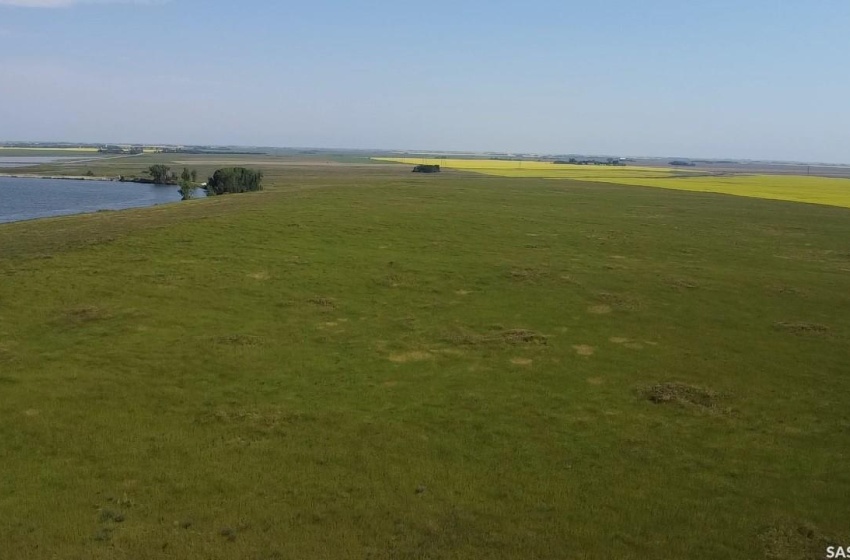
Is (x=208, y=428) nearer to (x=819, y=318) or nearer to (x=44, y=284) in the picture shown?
(x=44, y=284)

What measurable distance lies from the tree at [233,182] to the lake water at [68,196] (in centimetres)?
669

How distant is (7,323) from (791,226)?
66.4 meters

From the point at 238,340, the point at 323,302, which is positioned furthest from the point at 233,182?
the point at 238,340

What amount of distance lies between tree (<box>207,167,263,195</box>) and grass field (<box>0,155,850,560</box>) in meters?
54.0

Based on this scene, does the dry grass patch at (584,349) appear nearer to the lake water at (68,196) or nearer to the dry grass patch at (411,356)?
the dry grass patch at (411,356)

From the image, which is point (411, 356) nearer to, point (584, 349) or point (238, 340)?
point (584, 349)

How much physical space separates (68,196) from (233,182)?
94.5 ft

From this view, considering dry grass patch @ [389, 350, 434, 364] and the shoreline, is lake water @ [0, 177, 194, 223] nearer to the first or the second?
the shoreline

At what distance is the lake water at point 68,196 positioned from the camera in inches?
3270

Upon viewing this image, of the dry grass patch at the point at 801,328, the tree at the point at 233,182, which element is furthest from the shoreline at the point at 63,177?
the dry grass patch at the point at 801,328

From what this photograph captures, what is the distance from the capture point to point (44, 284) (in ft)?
113

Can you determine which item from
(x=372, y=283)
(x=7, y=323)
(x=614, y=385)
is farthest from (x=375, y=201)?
(x=614, y=385)

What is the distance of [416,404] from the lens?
20859 millimetres

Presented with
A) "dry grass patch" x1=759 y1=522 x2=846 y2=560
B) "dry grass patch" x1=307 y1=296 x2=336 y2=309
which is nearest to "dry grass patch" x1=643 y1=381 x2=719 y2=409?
"dry grass patch" x1=759 y1=522 x2=846 y2=560
